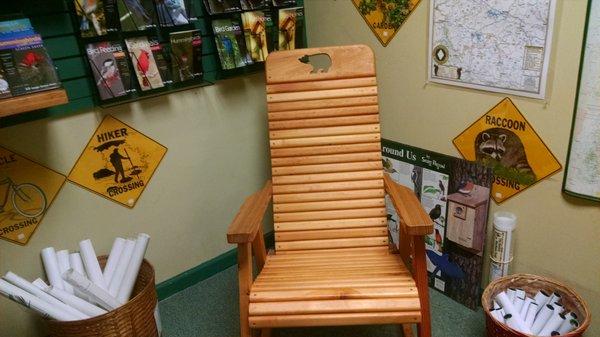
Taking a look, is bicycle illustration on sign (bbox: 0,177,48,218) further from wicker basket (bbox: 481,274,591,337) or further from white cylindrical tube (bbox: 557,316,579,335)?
white cylindrical tube (bbox: 557,316,579,335)

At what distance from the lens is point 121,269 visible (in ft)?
6.27

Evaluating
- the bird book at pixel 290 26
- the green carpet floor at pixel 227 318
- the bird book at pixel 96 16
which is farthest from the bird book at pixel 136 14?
the green carpet floor at pixel 227 318

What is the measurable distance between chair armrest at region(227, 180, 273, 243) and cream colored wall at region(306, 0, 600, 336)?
2.56ft

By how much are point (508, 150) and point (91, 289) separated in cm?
171

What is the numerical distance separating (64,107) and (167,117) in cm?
44

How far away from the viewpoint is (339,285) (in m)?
1.54

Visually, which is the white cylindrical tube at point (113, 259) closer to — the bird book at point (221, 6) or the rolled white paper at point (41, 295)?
the rolled white paper at point (41, 295)

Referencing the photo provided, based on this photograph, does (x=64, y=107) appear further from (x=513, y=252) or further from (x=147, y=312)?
(x=513, y=252)

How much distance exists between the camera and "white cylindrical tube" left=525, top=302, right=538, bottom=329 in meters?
1.71

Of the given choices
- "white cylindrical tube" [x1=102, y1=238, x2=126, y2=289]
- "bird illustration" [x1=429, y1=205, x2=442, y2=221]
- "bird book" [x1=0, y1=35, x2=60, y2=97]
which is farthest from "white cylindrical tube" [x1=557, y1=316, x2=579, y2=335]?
"bird book" [x1=0, y1=35, x2=60, y2=97]

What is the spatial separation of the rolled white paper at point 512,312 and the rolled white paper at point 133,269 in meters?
1.48

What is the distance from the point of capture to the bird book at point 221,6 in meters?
2.01

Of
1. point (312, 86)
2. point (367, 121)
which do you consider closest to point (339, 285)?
point (367, 121)

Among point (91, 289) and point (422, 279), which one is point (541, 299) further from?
point (91, 289)
